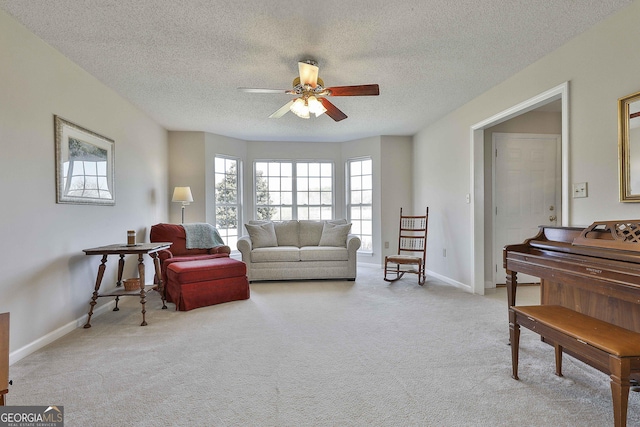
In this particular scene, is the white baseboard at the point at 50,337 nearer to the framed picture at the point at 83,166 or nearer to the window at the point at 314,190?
the framed picture at the point at 83,166

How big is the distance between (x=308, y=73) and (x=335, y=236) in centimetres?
298

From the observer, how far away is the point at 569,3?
207cm

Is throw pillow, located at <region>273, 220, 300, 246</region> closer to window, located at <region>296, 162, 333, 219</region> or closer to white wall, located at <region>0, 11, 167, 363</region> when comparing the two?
window, located at <region>296, 162, 333, 219</region>

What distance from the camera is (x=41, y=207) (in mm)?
2459

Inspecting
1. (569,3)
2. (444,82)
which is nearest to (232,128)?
(444,82)

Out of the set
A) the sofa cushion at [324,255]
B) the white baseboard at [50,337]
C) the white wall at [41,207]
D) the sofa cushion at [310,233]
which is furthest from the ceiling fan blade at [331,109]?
the white baseboard at [50,337]

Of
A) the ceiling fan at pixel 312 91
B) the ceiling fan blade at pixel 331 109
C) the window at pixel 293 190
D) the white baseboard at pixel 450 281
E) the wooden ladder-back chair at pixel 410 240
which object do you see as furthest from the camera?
the window at pixel 293 190

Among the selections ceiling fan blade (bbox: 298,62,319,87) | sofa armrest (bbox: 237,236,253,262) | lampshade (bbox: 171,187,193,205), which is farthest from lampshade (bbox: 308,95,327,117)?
lampshade (bbox: 171,187,193,205)

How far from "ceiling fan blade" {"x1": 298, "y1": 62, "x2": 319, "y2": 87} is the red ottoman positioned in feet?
7.53

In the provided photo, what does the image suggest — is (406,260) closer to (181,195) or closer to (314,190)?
(314,190)

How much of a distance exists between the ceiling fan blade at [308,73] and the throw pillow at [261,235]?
2869 millimetres

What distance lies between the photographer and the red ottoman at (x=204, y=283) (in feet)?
11.2

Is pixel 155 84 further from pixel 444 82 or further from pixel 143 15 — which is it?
pixel 444 82

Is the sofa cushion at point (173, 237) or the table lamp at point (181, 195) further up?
the table lamp at point (181, 195)
